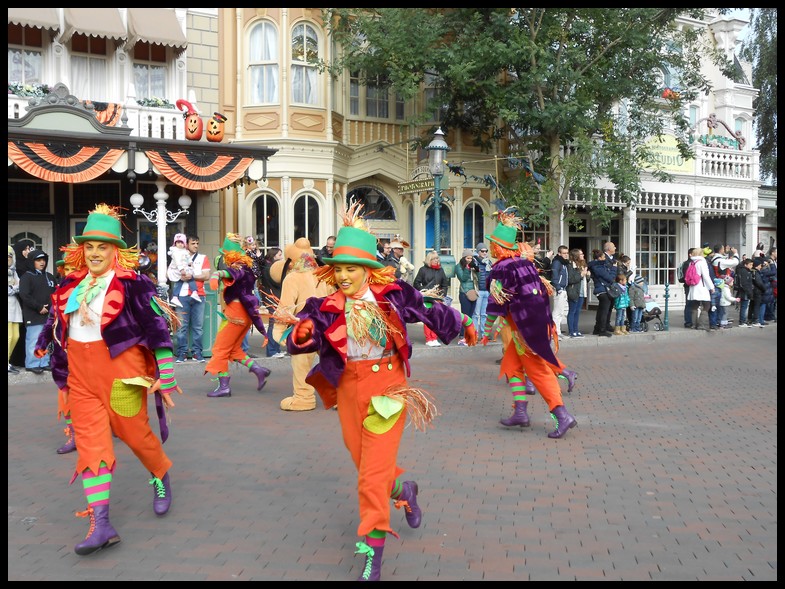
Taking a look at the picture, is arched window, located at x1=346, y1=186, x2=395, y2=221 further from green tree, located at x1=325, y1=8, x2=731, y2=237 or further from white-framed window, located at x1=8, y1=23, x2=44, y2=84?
white-framed window, located at x1=8, y1=23, x2=44, y2=84

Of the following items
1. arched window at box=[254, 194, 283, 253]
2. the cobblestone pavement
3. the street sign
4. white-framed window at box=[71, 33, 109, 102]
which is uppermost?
white-framed window at box=[71, 33, 109, 102]

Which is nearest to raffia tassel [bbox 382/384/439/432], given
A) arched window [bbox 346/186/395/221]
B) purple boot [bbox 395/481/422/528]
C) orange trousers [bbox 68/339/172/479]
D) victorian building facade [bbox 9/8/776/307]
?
purple boot [bbox 395/481/422/528]

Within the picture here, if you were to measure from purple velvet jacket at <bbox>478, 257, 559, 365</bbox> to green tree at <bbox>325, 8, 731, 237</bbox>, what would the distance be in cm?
1007

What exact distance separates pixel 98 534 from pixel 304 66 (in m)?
15.7

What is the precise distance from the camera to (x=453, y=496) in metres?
5.64

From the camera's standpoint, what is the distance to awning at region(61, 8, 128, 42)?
16062 millimetres

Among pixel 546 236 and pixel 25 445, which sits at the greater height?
pixel 546 236

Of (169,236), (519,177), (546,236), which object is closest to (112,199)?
(169,236)

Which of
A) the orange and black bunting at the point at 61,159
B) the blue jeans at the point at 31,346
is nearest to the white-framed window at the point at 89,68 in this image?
the orange and black bunting at the point at 61,159

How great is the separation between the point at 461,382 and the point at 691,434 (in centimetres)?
382

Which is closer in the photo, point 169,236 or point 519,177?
point 169,236

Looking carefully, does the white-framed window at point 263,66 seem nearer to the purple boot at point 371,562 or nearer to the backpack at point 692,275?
the backpack at point 692,275

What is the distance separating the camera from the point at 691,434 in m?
7.66

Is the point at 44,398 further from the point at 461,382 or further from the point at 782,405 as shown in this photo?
the point at 782,405
